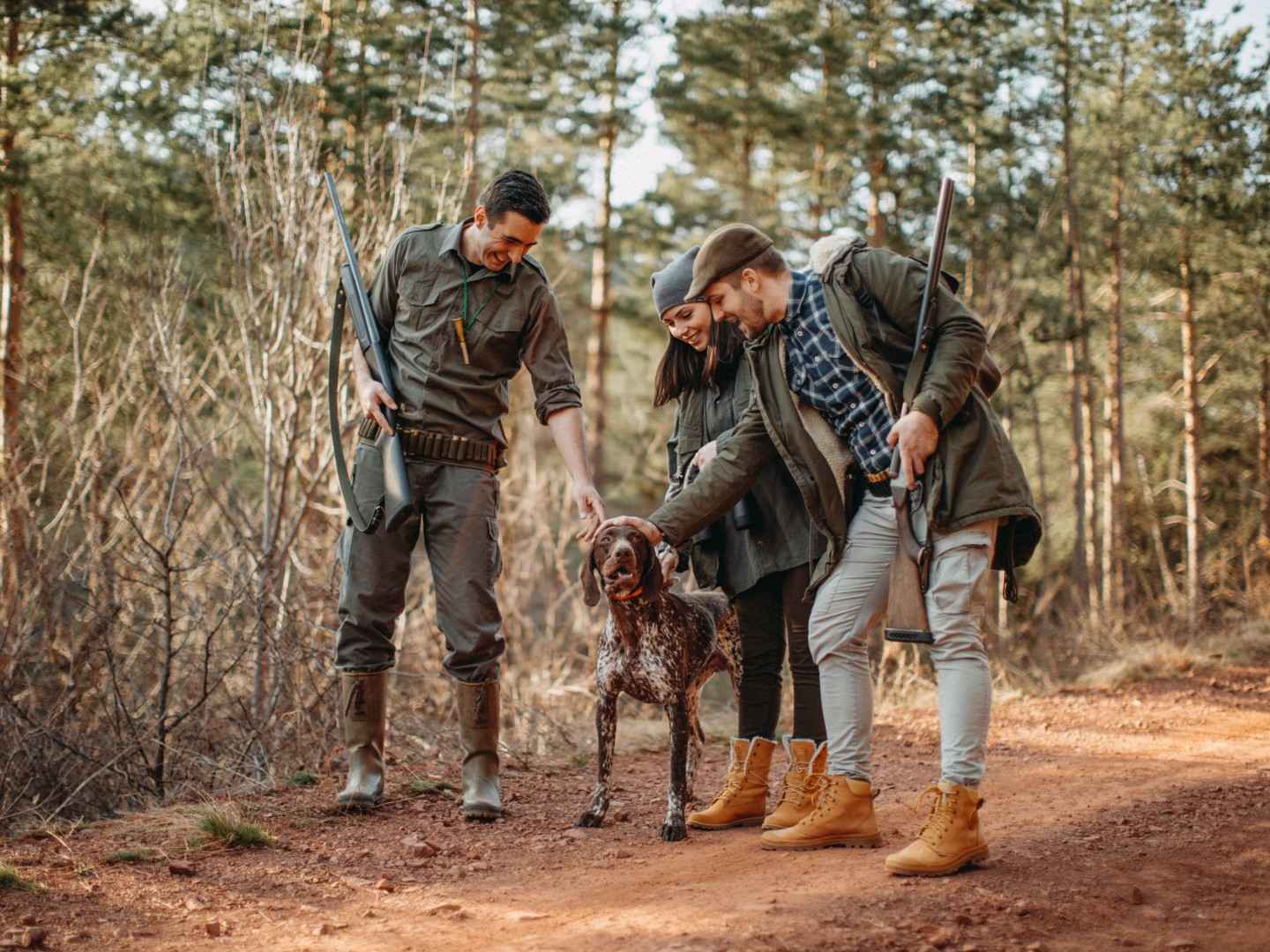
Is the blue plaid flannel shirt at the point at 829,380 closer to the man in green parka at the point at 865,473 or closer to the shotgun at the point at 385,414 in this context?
the man in green parka at the point at 865,473

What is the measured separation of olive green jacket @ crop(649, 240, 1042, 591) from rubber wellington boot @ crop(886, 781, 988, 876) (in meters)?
0.82

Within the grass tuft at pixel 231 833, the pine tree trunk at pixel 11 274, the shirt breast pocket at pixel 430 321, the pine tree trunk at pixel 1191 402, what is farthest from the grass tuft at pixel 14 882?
the pine tree trunk at pixel 1191 402

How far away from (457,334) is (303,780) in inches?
95.6

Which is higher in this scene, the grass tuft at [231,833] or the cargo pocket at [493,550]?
the cargo pocket at [493,550]

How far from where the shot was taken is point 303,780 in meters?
6.11

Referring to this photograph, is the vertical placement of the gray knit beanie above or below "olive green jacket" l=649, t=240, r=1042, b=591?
above

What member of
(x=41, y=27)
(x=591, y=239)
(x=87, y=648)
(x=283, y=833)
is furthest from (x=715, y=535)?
(x=591, y=239)

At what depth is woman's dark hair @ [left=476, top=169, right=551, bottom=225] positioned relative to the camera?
516 cm

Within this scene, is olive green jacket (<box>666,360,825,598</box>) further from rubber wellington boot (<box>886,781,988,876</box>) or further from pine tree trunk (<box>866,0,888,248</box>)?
pine tree trunk (<box>866,0,888,248</box>)

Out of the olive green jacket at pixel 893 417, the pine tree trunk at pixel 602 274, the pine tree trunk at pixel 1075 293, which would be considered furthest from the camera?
the pine tree trunk at pixel 1075 293

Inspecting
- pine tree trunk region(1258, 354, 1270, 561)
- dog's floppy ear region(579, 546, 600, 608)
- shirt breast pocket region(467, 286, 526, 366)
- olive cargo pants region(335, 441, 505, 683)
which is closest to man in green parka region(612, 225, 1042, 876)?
dog's floppy ear region(579, 546, 600, 608)

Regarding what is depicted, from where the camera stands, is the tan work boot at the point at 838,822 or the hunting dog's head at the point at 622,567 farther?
the hunting dog's head at the point at 622,567

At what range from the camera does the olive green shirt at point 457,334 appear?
5383mm

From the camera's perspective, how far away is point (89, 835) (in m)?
5.04
